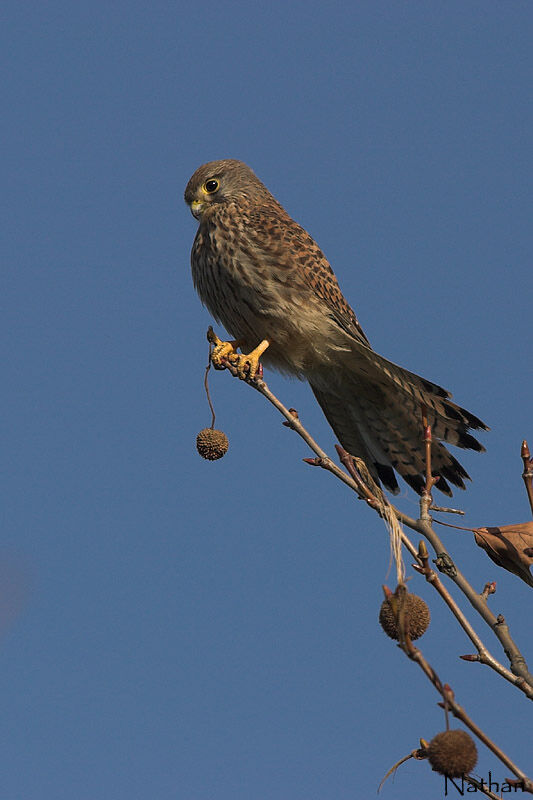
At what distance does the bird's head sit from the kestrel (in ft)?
0.82

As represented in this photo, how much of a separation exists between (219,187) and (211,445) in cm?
246

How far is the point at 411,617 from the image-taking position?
7.21ft

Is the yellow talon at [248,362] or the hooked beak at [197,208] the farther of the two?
the hooked beak at [197,208]

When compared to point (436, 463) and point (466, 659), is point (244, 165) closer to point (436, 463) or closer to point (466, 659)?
point (436, 463)

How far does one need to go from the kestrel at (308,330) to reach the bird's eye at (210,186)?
0.33 m

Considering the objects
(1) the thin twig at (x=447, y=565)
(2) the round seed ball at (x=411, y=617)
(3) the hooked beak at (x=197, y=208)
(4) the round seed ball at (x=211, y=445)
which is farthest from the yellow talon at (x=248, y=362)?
(2) the round seed ball at (x=411, y=617)

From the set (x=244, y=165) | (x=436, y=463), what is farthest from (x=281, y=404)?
(x=244, y=165)

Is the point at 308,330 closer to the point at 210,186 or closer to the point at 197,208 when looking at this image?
the point at 197,208

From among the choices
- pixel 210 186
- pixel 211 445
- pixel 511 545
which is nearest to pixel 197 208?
pixel 210 186

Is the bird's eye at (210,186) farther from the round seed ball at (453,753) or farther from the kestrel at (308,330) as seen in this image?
the round seed ball at (453,753)

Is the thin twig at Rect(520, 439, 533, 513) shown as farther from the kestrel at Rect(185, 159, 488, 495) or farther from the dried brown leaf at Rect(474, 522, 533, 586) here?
the kestrel at Rect(185, 159, 488, 495)

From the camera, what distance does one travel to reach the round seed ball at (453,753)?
1.91m

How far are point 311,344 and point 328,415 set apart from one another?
0.48 m

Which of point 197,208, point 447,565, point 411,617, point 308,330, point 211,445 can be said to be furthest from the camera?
point 197,208
